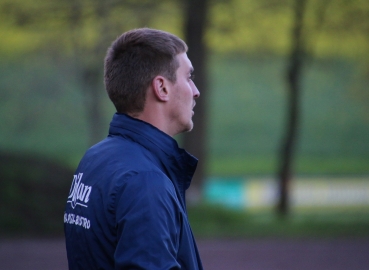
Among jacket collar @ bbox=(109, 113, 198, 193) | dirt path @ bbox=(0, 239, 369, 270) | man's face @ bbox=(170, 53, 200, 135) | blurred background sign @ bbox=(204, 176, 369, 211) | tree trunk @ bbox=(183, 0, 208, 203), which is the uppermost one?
tree trunk @ bbox=(183, 0, 208, 203)

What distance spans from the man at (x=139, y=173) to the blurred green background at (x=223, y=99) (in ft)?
26.5

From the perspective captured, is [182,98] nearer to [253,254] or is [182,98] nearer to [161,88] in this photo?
[161,88]

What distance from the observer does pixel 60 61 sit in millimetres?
21984

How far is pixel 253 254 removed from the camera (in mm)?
8734

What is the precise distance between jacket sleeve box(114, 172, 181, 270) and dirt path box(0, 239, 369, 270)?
20.1 ft

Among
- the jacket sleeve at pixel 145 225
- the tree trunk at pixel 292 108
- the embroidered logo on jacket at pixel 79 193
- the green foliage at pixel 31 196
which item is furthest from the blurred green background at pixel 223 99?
the jacket sleeve at pixel 145 225

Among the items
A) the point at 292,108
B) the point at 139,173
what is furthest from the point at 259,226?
the point at 139,173

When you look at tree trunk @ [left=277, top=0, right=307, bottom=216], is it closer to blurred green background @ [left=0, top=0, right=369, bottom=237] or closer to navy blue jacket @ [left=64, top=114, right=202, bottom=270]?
blurred green background @ [left=0, top=0, right=369, bottom=237]

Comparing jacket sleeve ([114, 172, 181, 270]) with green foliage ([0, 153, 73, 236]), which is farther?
green foliage ([0, 153, 73, 236])

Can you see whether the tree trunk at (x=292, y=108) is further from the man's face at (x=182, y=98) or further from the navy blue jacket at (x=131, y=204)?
the navy blue jacket at (x=131, y=204)

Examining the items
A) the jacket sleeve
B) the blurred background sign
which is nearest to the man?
the jacket sleeve

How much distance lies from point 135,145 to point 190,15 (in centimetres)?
1033

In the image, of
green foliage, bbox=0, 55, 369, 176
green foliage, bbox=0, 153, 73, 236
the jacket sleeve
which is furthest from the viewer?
green foliage, bbox=0, 55, 369, 176

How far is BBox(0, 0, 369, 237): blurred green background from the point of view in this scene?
430 inches
